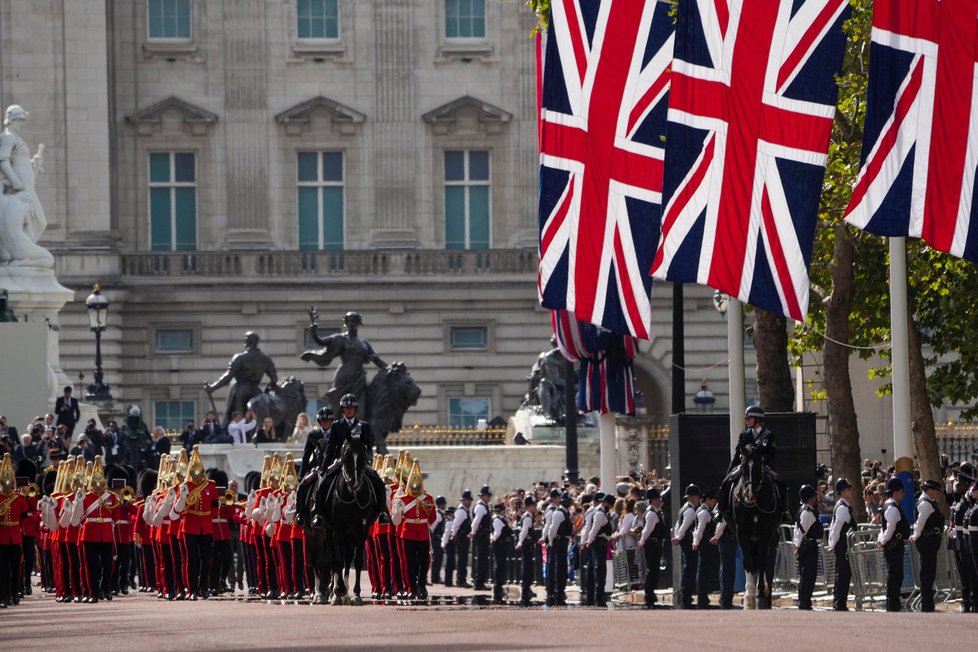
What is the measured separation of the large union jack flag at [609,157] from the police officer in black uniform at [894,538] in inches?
153

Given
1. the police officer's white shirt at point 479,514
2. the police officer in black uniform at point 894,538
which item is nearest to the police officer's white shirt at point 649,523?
the police officer in black uniform at point 894,538


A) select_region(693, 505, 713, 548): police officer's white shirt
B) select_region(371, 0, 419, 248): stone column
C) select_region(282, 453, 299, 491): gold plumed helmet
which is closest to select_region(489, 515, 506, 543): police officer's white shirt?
select_region(282, 453, 299, 491): gold plumed helmet

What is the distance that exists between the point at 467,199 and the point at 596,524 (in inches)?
1464

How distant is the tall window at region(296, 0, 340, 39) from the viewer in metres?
66.6

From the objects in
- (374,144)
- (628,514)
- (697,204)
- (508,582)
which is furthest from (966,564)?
(374,144)

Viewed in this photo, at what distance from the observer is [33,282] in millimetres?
44438

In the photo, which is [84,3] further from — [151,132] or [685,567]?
[685,567]

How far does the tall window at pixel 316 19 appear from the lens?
66.6 meters

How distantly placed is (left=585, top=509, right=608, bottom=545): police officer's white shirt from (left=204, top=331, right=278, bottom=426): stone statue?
54.6 feet

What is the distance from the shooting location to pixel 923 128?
73.9ft

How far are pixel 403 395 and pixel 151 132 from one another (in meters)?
22.4

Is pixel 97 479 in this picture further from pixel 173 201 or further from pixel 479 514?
pixel 173 201

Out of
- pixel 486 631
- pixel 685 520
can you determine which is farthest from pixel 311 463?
pixel 486 631

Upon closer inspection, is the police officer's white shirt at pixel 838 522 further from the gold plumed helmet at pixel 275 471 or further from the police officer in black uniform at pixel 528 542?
the police officer in black uniform at pixel 528 542
